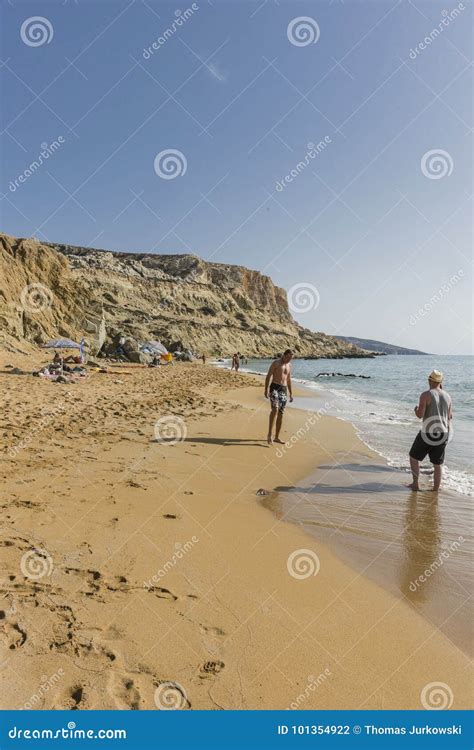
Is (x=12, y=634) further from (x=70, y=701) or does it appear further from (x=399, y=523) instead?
(x=399, y=523)

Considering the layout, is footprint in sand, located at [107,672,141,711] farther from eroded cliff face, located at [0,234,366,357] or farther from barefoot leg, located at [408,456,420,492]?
eroded cliff face, located at [0,234,366,357]

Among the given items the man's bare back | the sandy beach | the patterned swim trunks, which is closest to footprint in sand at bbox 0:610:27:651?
the sandy beach

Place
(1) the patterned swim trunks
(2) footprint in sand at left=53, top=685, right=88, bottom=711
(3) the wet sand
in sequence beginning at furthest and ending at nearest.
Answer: (1) the patterned swim trunks
(3) the wet sand
(2) footprint in sand at left=53, top=685, right=88, bottom=711

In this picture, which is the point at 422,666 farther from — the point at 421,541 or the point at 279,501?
the point at 279,501

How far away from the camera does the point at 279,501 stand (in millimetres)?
5207

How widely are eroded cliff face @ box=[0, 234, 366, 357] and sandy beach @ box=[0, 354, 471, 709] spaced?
22.8 metres

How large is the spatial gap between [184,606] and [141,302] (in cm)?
7226

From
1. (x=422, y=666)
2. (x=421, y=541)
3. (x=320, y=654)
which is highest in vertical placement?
(x=421, y=541)

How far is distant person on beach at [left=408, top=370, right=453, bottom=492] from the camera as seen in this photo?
6.00m

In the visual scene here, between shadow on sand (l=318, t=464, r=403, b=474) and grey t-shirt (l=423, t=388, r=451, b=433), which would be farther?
shadow on sand (l=318, t=464, r=403, b=474)

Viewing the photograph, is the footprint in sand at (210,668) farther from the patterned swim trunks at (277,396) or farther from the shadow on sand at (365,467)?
the patterned swim trunks at (277,396)

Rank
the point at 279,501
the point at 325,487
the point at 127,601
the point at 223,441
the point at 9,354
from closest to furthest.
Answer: the point at 127,601, the point at 279,501, the point at 325,487, the point at 223,441, the point at 9,354

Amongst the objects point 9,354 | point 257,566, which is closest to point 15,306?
point 9,354

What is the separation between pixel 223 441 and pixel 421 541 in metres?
4.70
